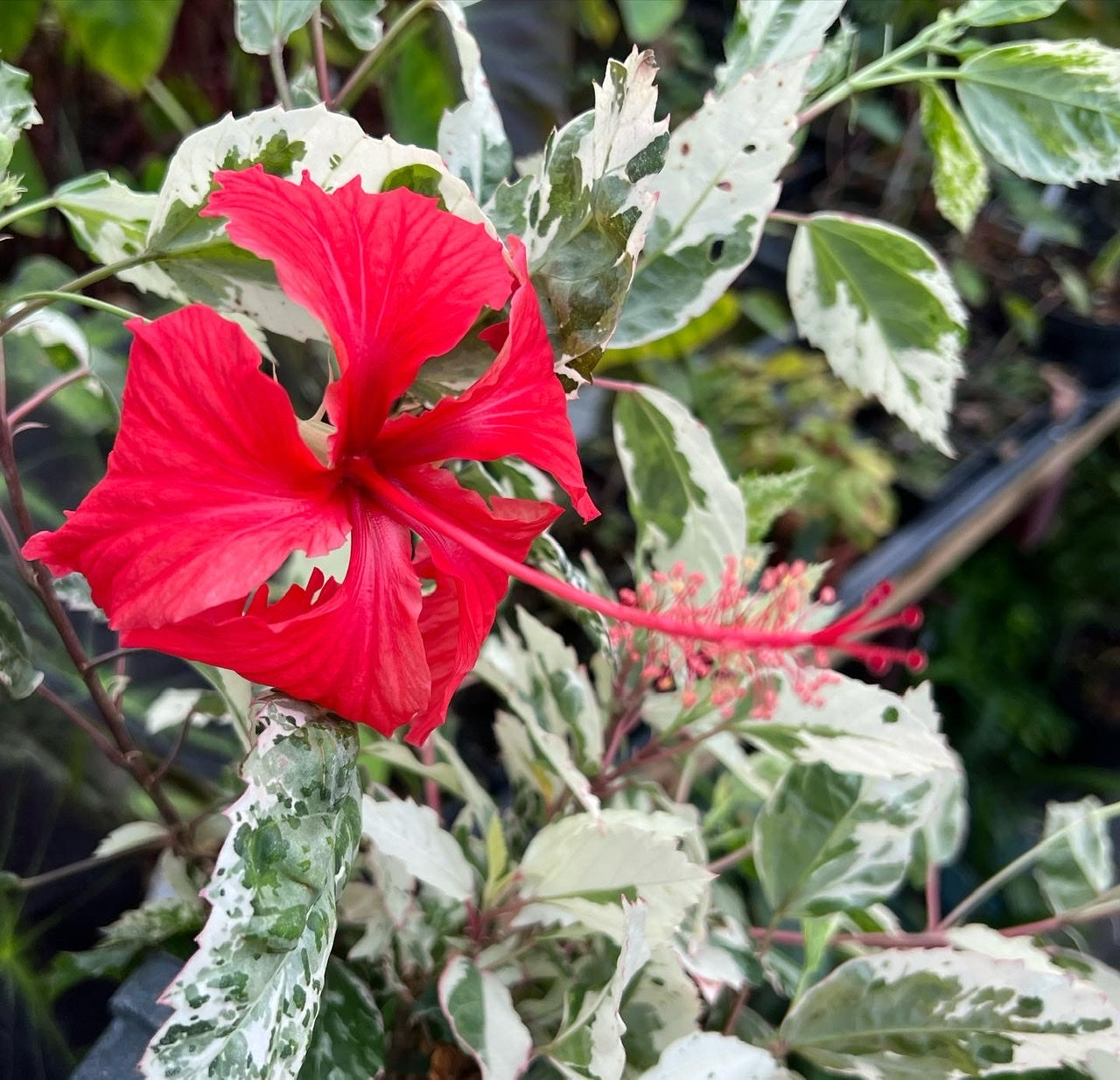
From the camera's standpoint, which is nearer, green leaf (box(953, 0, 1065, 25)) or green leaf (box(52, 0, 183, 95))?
green leaf (box(953, 0, 1065, 25))

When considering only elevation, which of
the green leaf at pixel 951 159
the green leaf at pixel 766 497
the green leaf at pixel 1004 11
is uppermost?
the green leaf at pixel 1004 11

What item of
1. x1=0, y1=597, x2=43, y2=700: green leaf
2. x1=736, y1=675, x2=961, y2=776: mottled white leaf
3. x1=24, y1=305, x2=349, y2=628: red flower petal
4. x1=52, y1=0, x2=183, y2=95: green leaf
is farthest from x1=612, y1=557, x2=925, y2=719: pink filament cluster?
x1=52, y1=0, x2=183, y2=95: green leaf

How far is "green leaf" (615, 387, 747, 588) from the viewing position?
469mm

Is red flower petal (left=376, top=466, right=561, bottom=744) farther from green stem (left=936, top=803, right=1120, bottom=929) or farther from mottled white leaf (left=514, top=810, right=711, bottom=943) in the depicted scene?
green stem (left=936, top=803, right=1120, bottom=929)

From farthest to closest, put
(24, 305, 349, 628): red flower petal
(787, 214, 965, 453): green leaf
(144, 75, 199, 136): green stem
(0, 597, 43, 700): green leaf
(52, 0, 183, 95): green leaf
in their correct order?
(144, 75, 199, 136): green stem → (52, 0, 183, 95): green leaf → (787, 214, 965, 453): green leaf → (0, 597, 43, 700): green leaf → (24, 305, 349, 628): red flower petal

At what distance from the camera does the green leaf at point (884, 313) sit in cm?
46

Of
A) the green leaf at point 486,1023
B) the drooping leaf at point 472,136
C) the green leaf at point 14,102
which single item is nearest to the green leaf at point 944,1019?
the green leaf at point 486,1023

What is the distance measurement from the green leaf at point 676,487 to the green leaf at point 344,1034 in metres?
0.24

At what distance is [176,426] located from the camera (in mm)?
250

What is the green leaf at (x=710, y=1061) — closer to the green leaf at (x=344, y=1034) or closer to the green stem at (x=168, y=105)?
the green leaf at (x=344, y=1034)

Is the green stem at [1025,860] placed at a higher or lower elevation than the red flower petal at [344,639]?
lower

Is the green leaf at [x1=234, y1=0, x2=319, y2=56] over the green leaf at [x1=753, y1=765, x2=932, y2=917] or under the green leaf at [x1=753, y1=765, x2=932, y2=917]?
over

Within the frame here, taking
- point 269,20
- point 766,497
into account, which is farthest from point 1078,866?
point 269,20

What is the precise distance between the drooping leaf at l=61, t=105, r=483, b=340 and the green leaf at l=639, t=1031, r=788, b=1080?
319 millimetres
